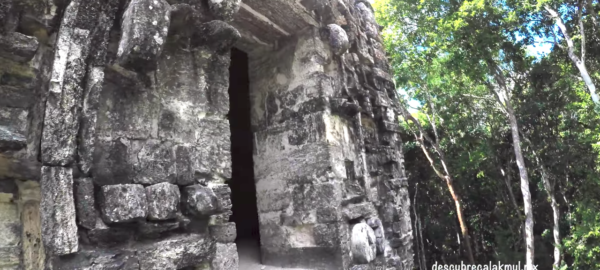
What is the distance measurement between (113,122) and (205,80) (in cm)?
58

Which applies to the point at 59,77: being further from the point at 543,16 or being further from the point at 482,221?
the point at 482,221

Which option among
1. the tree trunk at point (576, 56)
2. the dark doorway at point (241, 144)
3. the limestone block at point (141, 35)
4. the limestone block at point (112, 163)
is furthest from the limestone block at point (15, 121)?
the tree trunk at point (576, 56)

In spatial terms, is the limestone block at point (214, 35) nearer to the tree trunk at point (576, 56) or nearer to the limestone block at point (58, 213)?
the limestone block at point (58, 213)

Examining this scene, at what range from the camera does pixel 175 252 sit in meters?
1.99

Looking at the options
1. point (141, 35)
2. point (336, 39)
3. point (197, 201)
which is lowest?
point (197, 201)

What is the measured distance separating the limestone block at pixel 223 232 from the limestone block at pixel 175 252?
0.26ft

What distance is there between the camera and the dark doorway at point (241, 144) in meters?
5.16

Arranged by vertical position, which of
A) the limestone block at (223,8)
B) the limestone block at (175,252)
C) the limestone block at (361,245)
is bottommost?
the limestone block at (361,245)

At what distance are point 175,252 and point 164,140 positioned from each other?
55 cm

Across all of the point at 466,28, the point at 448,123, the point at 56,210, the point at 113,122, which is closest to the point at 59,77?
the point at 113,122

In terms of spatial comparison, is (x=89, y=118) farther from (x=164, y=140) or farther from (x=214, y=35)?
(x=214, y=35)

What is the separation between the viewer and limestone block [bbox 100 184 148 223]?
1782 mm

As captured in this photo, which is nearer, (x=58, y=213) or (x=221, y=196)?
(x=58, y=213)

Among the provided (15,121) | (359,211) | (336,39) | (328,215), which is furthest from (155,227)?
(336,39)
